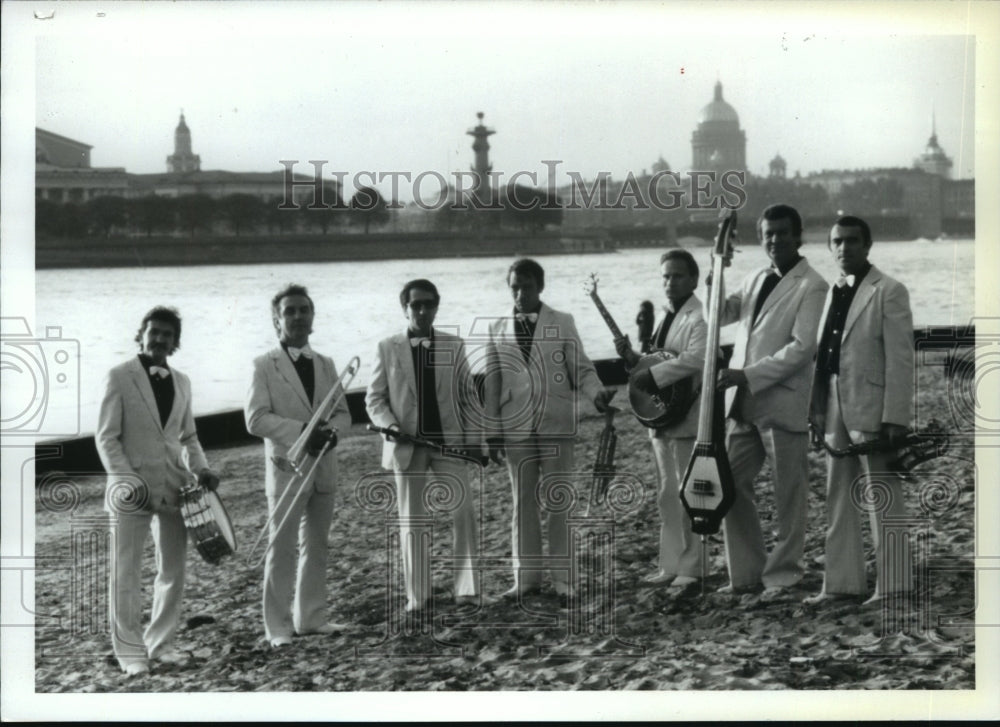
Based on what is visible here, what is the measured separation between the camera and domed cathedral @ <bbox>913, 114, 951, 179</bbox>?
5270mm

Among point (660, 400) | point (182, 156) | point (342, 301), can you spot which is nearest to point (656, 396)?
point (660, 400)

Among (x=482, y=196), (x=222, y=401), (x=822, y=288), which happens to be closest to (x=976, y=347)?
(x=822, y=288)

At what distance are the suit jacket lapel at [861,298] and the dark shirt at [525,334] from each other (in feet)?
4.41

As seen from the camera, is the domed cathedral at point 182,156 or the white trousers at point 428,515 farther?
the domed cathedral at point 182,156

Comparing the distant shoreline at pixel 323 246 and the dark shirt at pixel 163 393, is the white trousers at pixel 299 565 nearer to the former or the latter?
the dark shirt at pixel 163 393

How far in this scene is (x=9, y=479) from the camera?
5332mm

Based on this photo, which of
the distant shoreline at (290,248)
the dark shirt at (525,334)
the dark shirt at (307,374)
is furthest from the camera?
the distant shoreline at (290,248)

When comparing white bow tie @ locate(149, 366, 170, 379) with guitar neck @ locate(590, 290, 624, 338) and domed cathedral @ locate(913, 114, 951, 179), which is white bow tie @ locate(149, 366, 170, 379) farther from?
domed cathedral @ locate(913, 114, 951, 179)

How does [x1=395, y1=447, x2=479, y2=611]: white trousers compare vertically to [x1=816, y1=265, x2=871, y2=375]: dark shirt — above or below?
below

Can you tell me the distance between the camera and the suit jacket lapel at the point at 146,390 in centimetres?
508

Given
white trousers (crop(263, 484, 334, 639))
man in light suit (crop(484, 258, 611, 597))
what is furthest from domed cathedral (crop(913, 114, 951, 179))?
white trousers (crop(263, 484, 334, 639))

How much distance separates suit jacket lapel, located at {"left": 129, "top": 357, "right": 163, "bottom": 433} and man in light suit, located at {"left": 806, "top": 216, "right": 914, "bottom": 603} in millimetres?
2826
